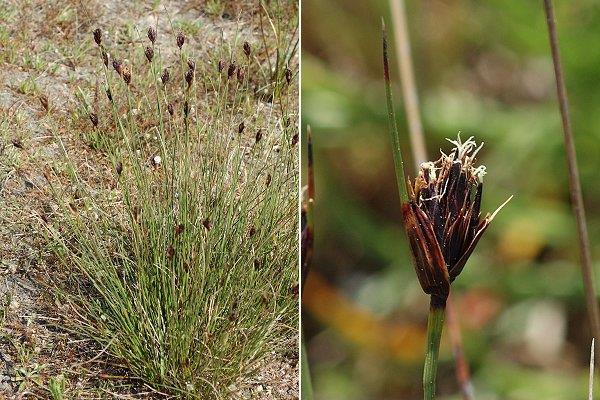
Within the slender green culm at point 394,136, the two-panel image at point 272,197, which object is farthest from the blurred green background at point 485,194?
the slender green culm at point 394,136

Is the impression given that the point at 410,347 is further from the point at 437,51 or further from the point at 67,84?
the point at 67,84

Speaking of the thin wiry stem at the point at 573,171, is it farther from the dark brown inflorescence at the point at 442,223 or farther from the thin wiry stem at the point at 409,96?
the thin wiry stem at the point at 409,96

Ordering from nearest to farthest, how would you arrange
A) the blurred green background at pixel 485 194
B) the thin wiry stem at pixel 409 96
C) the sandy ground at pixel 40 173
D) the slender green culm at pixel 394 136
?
the slender green culm at pixel 394 136
the thin wiry stem at pixel 409 96
the sandy ground at pixel 40 173
the blurred green background at pixel 485 194

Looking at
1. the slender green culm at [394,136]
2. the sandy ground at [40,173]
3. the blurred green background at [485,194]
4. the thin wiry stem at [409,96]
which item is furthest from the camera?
the blurred green background at [485,194]

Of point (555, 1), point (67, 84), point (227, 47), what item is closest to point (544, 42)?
point (555, 1)

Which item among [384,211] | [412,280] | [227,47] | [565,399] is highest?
[227,47]

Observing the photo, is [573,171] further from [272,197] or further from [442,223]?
[272,197]

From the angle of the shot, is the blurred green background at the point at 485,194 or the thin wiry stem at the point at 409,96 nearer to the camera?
the thin wiry stem at the point at 409,96
